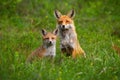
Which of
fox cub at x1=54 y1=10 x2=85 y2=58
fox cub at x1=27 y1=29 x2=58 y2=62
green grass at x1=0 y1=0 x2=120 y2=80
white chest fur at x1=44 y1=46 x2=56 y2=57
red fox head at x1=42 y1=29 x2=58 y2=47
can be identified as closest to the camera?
green grass at x1=0 y1=0 x2=120 y2=80

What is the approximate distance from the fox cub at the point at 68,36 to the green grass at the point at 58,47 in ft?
1.19

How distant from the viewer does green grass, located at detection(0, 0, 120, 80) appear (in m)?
11.3

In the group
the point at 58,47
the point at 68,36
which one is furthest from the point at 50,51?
the point at 58,47

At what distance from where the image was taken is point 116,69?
11.8 meters

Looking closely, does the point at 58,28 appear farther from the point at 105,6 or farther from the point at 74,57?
the point at 105,6

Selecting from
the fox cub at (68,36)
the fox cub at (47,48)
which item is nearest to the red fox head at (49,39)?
the fox cub at (47,48)

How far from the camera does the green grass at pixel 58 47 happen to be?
11266 millimetres

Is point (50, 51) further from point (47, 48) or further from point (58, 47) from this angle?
point (58, 47)

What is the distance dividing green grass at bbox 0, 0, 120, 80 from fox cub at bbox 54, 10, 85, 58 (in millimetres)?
363

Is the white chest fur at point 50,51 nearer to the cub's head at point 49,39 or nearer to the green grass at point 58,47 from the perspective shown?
the cub's head at point 49,39

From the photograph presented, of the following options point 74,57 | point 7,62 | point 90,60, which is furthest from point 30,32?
point 7,62

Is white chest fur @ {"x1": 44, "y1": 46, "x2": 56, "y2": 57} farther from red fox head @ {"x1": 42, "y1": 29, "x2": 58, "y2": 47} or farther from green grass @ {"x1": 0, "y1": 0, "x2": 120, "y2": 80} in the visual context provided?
green grass @ {"x1": 0, "y1": 0, "x2": 120, "y2": 80}

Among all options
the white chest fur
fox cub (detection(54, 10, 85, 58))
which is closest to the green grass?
the white chest fur

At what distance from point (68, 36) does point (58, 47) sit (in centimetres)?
142
